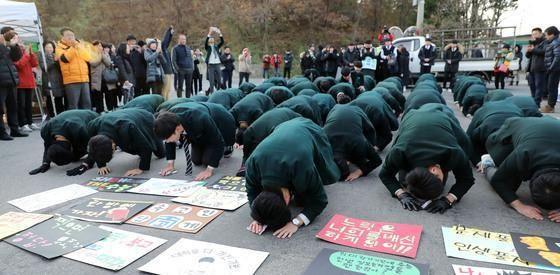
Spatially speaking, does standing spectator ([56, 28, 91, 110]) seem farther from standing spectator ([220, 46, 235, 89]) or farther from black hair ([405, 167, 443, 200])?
black hair ([405, 167, 443, 200])

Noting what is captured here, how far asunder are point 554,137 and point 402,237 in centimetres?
121

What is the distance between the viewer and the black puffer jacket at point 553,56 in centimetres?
639

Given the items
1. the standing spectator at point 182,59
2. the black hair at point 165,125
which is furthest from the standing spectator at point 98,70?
the black hair at point 165,125

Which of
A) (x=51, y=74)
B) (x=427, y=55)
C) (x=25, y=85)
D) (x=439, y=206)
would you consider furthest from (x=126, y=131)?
(x=427, y=55)

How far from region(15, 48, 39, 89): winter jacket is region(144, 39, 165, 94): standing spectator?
1.94 m

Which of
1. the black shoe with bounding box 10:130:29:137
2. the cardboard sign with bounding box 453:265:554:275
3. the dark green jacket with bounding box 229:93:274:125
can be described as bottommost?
the cardboard sign with bounding box 453:265:554:275

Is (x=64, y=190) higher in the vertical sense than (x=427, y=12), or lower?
lower

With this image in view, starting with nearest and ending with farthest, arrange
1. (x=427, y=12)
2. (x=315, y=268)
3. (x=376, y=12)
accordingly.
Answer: (x=315, y=268)
(x=427, y=12)
(x=376, y=12)

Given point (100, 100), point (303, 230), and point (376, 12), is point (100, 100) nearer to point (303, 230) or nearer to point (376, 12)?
point (303, 230)

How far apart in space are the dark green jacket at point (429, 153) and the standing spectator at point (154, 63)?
570 centimetres

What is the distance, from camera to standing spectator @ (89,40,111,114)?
701 cm

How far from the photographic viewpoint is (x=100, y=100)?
290 inches

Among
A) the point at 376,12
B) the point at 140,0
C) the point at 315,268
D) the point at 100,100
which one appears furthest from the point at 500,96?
the point at 140,0

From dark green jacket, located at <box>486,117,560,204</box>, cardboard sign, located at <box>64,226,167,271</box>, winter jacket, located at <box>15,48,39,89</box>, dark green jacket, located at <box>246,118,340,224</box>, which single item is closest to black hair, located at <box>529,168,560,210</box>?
dark green jacket, located at <box>486,117,560,204</box>
